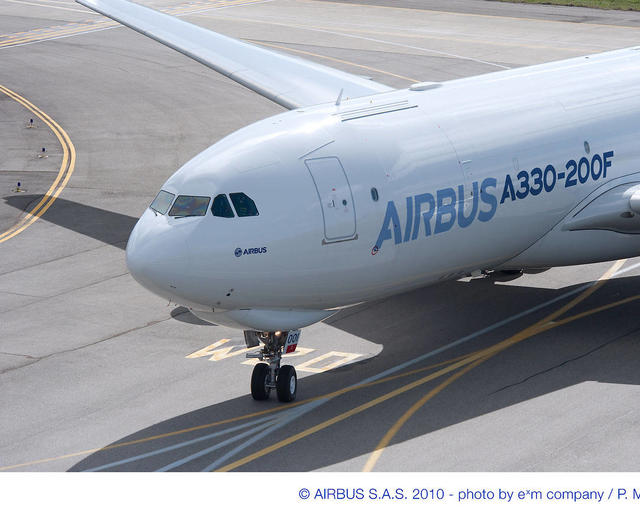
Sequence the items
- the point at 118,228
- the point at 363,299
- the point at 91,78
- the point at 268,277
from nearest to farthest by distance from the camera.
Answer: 1. the point at 268,277
2. the point at 363,299
3. the point at 118,228
4. the point at 91,78

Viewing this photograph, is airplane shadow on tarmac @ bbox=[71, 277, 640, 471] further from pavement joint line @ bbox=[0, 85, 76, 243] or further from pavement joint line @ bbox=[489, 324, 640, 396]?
pavement joint line @ bbox=[0, 85, 76, 243]

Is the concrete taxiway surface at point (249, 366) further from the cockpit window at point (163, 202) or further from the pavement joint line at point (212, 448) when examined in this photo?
the cockpit window at point (163, 202)

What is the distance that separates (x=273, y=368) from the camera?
22.3m

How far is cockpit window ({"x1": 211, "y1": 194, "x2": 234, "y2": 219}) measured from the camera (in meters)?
20.7

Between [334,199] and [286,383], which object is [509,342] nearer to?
[286,383]

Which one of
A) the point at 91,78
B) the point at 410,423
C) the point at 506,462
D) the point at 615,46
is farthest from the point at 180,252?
the point at 615,46

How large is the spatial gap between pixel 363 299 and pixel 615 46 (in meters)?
40.0

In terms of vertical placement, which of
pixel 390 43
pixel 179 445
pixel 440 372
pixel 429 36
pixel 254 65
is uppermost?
pixel 254 65

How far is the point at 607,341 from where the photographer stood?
82.9 ft

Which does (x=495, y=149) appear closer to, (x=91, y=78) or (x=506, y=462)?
(x=506, y=462)

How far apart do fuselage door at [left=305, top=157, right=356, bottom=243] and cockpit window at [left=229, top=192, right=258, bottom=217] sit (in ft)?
4.41

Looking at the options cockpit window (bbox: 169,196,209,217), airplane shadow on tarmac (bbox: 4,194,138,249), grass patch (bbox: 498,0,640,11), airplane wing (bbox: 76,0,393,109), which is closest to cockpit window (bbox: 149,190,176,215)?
cockpit window (bbox: 169,196,209,217)

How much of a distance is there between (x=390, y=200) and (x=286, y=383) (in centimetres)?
424

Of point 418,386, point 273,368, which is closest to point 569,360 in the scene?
point 418,386
